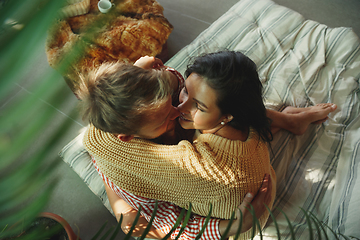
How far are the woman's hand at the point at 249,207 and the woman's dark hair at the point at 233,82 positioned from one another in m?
0.29

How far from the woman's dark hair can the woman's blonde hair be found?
0.19 metres

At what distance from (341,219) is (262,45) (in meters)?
1.03

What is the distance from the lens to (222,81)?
0.81 metres

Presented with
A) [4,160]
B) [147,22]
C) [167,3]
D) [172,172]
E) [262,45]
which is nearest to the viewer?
[4,160]

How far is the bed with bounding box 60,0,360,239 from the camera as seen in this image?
983 millimetres

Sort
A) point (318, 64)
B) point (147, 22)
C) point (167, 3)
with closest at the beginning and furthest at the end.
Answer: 1. point (318, 64)
2. point (147, 22)
3. point (167, 3)

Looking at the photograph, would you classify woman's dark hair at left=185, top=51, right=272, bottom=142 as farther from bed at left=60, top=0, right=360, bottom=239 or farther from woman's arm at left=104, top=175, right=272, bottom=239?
bed at left=60, top=0, right=360, bottom=239

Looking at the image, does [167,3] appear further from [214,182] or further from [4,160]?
[4,160]

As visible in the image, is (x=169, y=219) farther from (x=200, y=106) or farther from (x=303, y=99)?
(x=303, y=99)

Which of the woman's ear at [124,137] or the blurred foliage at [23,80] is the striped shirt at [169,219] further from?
the blurred foliage at [23,80]

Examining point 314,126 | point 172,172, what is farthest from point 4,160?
point 314,126

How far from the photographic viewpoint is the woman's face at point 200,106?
33.1 inches

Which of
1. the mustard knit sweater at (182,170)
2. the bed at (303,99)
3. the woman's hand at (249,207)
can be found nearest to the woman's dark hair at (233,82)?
the mustard knit sweater at (182,170)

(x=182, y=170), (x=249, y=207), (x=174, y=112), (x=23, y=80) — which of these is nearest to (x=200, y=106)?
(x=174, y=112)
